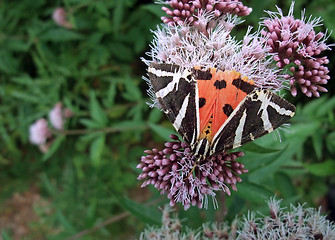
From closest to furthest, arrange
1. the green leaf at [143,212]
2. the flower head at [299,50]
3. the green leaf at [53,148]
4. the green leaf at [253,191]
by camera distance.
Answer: the flower head at [299,50], the green leaf at [253,191], the green leaf at [143,212], the green leaf at [53,148]

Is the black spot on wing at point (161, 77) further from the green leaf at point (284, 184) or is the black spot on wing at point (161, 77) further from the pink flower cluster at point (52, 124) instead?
the pink flower cluster at point (52, 124)

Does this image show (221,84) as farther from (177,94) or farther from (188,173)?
(188,173)

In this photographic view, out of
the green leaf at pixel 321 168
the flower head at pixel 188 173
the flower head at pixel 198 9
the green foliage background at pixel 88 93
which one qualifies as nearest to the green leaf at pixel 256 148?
the flower head at pixel 188 173

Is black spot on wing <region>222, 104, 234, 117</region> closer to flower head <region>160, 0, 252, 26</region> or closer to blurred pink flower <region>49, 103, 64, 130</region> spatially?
flower head <region>160, 0, 252, 26</region>

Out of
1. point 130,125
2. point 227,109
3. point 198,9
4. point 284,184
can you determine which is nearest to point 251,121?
point 227,109

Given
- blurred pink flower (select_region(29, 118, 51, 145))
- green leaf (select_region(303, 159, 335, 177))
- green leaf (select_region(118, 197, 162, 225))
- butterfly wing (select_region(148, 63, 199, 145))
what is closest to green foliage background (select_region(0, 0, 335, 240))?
blurred pink flower (select_region(29, 118, 51, 145))
